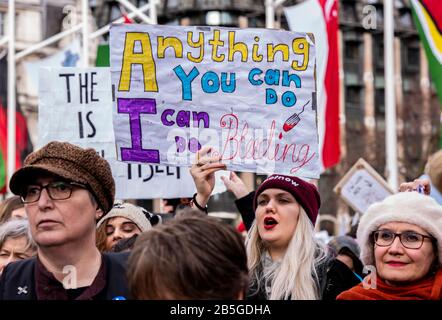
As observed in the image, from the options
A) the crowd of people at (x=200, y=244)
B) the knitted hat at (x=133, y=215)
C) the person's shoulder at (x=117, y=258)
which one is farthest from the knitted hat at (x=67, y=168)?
the knitted hat at (x=133, y=215)

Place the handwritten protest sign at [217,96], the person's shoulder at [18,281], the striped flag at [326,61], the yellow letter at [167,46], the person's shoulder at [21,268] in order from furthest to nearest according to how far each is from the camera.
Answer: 1. the striped flag at [326,61]
2. the yellow letter at [167,46]
3. the handwritten protest sign at [217,96]
4. the person's shoulder at [21,268]
5. the person's shoulder at [18,281]

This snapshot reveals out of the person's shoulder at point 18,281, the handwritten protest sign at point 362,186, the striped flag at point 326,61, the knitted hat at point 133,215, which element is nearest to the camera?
the person's shoulder at point 18,281

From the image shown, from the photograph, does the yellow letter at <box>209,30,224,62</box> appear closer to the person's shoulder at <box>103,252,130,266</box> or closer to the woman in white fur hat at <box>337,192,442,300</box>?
the woman in white fur hat at <box>337,192,442,300</box>

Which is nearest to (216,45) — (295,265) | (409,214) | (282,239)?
(282,239)

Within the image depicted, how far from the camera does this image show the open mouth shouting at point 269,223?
5547mm

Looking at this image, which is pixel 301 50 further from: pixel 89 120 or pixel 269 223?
pixel 89 120

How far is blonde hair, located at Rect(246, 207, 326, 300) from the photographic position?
5191 mm

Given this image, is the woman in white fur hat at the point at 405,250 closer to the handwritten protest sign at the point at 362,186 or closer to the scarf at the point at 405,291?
the scarf at the point at 405,291

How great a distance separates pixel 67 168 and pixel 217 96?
6.96ft

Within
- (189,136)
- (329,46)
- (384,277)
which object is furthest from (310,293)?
(329,46)

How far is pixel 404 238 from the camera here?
15.8 ft

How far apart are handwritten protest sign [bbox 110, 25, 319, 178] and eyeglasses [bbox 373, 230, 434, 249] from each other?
1120mm

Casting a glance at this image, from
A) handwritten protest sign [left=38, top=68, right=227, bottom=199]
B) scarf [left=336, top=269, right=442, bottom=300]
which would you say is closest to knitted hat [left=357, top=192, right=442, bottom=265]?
scarf [left=336, top=269, right=442, bottom=300]
